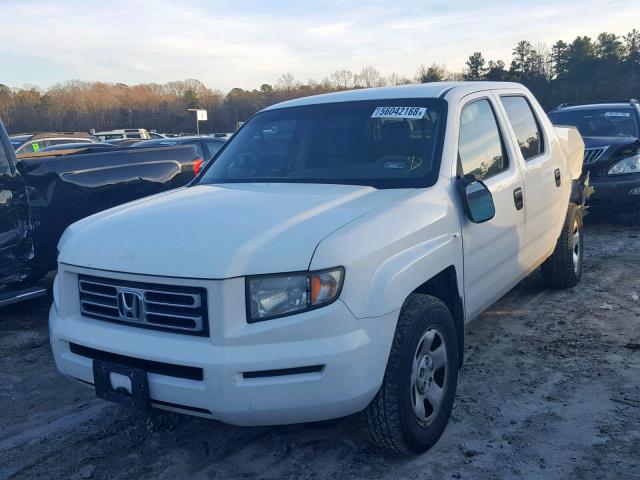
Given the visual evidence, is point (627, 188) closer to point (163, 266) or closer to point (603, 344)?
point (603, 344)

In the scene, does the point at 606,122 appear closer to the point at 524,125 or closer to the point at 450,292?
the point at 524,125

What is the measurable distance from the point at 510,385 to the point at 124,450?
89.9 inches

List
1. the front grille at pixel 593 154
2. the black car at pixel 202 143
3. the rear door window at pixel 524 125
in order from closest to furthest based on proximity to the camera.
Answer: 1. the rear door window at pixel 524 125
2. the front grille at pixel 593 154
3. the black car at pixel 202 143

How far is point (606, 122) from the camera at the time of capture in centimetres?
985

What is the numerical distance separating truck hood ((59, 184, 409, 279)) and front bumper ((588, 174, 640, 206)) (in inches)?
242

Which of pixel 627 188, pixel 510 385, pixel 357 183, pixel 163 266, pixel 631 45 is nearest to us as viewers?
pixel 163 266

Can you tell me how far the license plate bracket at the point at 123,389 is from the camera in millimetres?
2715

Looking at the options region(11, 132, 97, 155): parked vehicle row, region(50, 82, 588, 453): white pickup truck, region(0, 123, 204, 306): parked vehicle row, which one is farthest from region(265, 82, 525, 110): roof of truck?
region(11, 132, 97, 155): parked vehicle row

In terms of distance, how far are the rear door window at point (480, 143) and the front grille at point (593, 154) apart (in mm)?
4978

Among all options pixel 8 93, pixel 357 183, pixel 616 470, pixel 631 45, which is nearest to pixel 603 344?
pixel 616 470

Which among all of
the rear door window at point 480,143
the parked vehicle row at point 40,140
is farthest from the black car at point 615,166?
the parked vehicle row at point 40,140

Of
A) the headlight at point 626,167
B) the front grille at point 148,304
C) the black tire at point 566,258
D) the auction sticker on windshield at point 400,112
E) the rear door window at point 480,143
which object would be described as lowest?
the black tire at point 566,258

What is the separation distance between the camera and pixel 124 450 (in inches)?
129

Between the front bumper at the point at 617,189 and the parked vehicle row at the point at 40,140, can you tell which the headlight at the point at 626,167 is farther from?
the parked vehicle row at the point at 40,140
